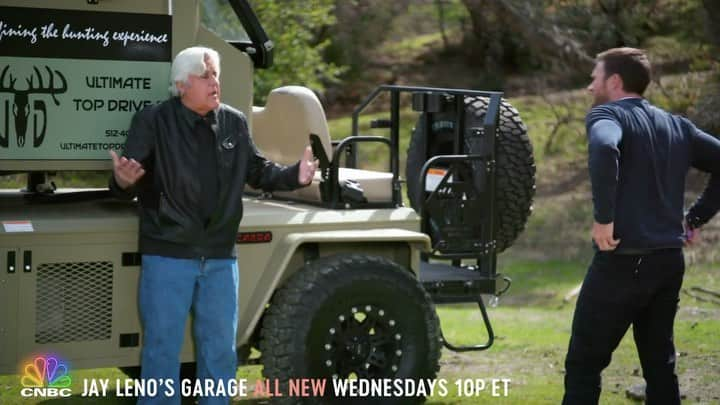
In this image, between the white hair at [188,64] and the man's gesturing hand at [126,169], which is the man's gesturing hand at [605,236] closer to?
the white hair at [188,64]

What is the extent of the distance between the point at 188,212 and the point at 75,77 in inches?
34.2

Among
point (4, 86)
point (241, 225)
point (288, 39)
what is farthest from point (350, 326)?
point (288, 39)

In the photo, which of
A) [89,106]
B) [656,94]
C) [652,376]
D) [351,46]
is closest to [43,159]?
[89,106]

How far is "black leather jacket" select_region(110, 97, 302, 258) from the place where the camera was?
579cm

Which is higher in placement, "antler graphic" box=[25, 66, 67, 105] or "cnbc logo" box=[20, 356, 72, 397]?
"antler graphic" box=[25, 66, 67, 105]

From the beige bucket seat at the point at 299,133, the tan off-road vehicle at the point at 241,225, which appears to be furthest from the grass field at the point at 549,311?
the beige bucket seat at the point at 299,133

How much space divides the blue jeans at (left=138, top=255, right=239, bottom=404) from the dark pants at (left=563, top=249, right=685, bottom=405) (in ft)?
5.28

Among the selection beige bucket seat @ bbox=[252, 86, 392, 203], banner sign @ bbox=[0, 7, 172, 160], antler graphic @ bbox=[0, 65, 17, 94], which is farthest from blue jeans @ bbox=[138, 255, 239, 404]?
beige bucket seat @ bbox=[252, 86, 392, 203]

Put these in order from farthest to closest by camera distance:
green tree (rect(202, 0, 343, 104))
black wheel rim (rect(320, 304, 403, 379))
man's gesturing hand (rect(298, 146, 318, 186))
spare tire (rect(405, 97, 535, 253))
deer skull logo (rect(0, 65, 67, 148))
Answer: green tree (rect(202, 0, 343, 104))
spare tire (rect(405, 97, 535, 253))
black wheel rim (rect(320, 304, 403, 379))
man's gesturing hand (rect(298, 146, 318, 186))
deer skull logo (rect(0, 65, 67, 148))

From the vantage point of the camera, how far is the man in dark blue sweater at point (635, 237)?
5.64 meters

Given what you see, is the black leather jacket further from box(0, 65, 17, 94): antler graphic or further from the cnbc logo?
the cnbc logo

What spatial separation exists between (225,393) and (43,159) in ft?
4.63

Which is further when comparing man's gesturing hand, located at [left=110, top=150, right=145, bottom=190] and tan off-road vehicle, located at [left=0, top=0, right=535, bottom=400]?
tan off-road vehicle, located at [left=0, top=0, right=535, bottom=400]

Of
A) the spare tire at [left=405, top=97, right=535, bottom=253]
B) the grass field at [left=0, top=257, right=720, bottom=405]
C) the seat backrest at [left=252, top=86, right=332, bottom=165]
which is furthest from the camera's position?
the spare tire at [left=405, top=97, right=535, bottom=253]
